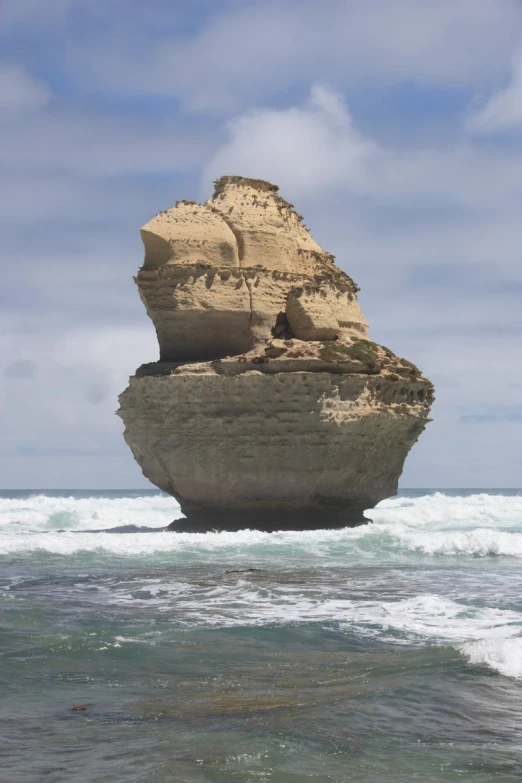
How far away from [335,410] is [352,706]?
1540cm

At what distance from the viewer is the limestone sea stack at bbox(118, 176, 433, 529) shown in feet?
76.5

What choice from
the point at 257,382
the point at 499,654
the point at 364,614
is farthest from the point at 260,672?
the point at 257,382

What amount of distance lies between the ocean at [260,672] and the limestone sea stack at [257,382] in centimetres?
533

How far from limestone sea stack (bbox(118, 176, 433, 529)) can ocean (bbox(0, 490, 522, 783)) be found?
5.33m

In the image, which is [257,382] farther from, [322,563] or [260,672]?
[260,672]

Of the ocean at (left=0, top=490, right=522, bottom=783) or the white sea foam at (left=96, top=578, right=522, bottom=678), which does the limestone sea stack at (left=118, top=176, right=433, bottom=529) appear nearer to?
the ocean at (left=0, top=490, right=522, bottom=783)

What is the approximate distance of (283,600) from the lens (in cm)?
1359

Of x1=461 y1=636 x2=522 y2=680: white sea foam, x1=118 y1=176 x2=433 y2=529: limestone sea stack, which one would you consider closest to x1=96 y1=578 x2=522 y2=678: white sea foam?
x1=461 y1=636 x2=522 y2=680: white sea foam

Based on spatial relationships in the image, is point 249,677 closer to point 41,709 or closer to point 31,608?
point 41,709

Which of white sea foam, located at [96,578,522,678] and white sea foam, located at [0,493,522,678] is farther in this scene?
white sea foam, located at [0,493,522,678]

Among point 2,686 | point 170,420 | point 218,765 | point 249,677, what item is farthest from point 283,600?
point 170,420

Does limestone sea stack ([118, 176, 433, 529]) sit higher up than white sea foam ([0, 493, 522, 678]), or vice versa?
limestone sea stack ([118, 176, 433, 529])

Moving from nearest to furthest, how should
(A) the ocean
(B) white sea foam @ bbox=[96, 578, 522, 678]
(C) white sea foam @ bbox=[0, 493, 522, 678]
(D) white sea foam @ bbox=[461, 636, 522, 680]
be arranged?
(A) the ocean → (D) white sea foam @ bbox=[461, 636, 522, 680] → (B) white sea foam @ bbox=[96, 578, 522, 678] → (C) white sea foam @ bbox=[0, 493, 522, 678]

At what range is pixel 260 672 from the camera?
9.26 metres
